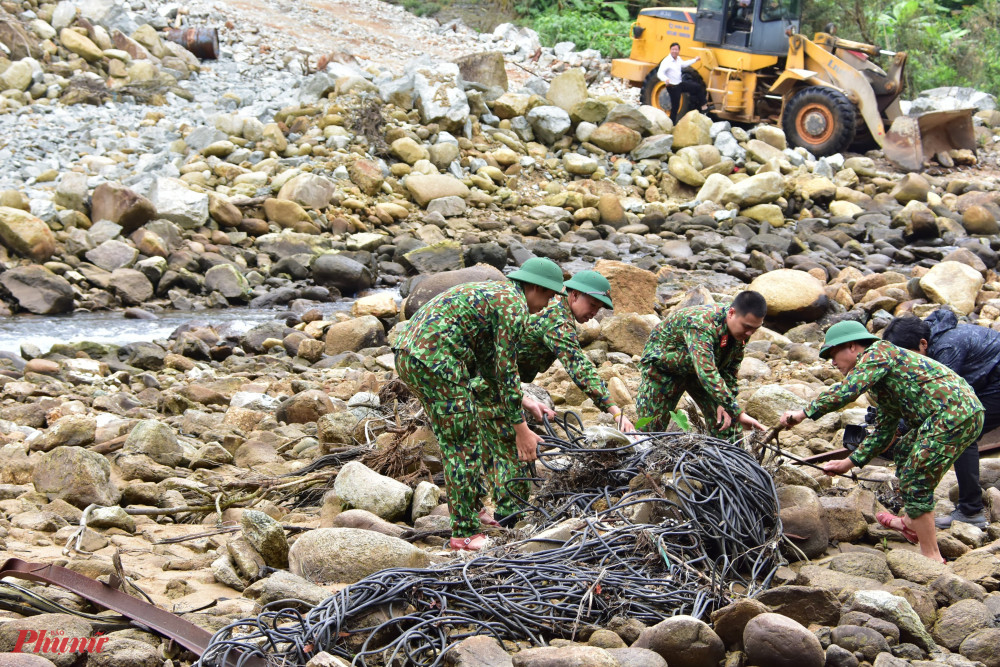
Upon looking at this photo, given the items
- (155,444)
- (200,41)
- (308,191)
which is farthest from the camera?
(200,41)

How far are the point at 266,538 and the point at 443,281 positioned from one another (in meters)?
5.21

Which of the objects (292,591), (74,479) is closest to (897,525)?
(292,591)

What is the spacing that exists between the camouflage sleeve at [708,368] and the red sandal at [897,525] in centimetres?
88

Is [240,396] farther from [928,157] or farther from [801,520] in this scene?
[928,157]

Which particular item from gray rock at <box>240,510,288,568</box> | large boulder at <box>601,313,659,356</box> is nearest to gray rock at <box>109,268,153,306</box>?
large boulder at <box>601,313,659,356</box>

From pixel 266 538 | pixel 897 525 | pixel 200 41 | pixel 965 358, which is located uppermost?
pixel 200 41

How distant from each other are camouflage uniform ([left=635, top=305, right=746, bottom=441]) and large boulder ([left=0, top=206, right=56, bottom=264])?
8.73 m

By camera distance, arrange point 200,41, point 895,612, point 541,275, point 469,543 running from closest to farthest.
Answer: point 895,612
point 469,543
point 541,275
point 200,41

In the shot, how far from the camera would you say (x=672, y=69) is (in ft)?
58.6

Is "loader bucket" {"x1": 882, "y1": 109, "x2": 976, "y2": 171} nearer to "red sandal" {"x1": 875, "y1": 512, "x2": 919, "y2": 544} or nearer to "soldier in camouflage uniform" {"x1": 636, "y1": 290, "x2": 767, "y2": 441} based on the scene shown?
"soldier in camouflage uniform" {"x1": 636, "y1": 290, "x2": 767, "y2": 441}

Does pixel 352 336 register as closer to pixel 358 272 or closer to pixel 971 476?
pixel 358 272

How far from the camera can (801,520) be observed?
4559mm

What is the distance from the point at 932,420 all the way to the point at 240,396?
537cm

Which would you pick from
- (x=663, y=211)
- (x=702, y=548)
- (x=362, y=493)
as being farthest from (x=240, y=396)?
(x=663, y=211)
